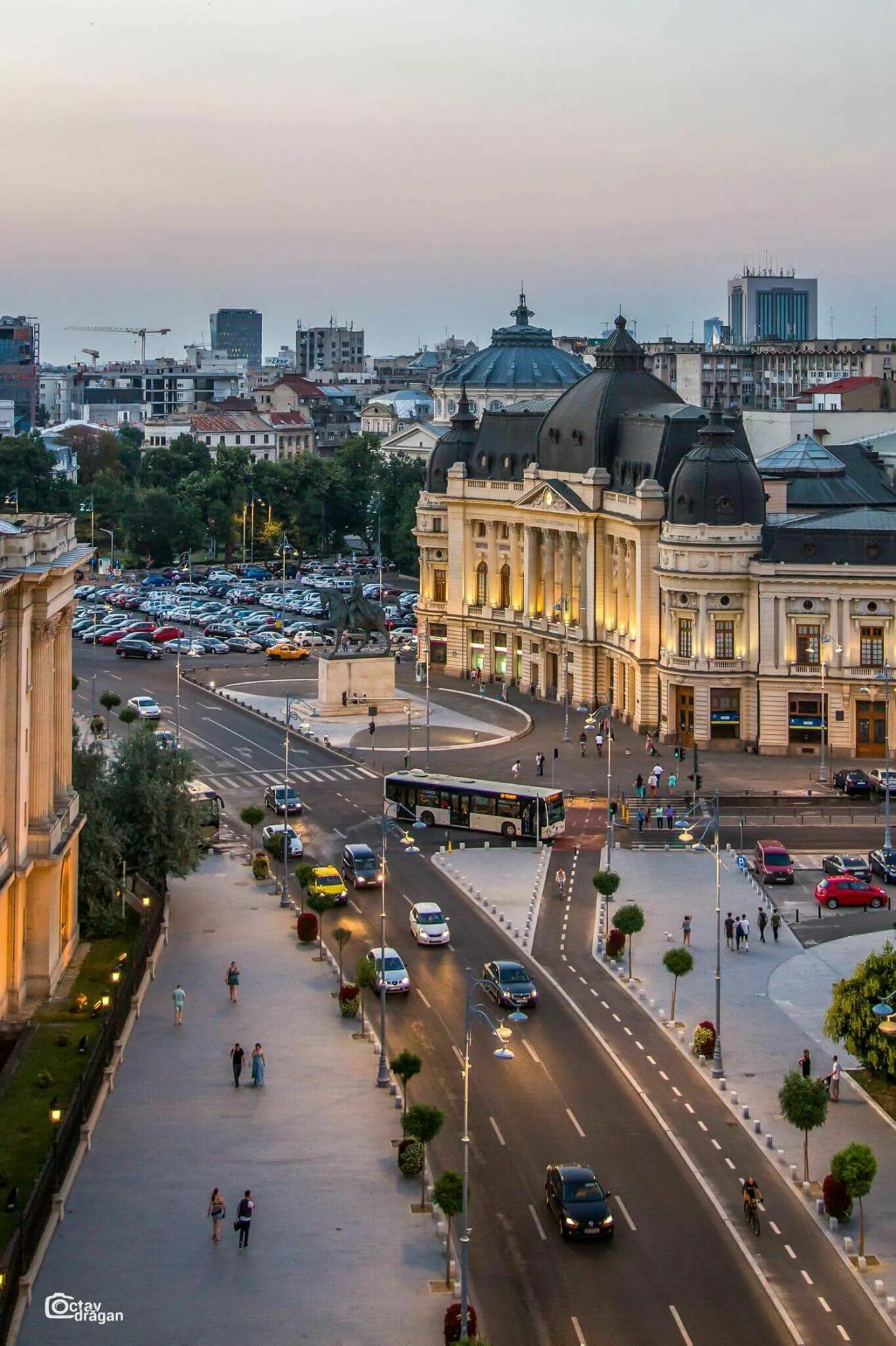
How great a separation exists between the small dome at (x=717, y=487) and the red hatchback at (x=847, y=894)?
36.1 meters

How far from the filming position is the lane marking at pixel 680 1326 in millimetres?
48531

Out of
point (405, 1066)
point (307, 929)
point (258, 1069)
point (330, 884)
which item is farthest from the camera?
point (330, 884)

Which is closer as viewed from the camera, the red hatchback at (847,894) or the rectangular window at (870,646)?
the red hatchback at (847,894)

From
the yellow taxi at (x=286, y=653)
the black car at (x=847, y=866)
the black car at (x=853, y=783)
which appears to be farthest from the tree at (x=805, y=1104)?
the yellow taxi at (x=286, y=653)

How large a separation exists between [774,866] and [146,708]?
50.4m

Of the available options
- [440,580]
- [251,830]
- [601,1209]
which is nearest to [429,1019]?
[601,1209]

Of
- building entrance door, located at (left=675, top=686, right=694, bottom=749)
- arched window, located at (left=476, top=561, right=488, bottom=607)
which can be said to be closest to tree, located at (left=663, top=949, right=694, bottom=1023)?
building entrance door, located at (left=675, top=686, right=694, bottom=749)

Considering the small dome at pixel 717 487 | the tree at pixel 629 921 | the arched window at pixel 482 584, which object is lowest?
the tree at pixel 629 921

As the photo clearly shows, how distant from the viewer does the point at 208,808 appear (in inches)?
3750

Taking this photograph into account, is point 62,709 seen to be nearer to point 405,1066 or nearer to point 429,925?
point 429,925

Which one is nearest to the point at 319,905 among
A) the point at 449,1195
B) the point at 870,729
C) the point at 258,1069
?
the point at 258,1069

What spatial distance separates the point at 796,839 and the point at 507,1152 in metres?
41.8

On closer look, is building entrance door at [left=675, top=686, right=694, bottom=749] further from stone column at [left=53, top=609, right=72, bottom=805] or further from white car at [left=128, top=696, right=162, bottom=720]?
stone column at [left=53, top=609, right=72, bottom=805]

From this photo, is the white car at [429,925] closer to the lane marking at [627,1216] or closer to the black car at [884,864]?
the black car at [884,864]
